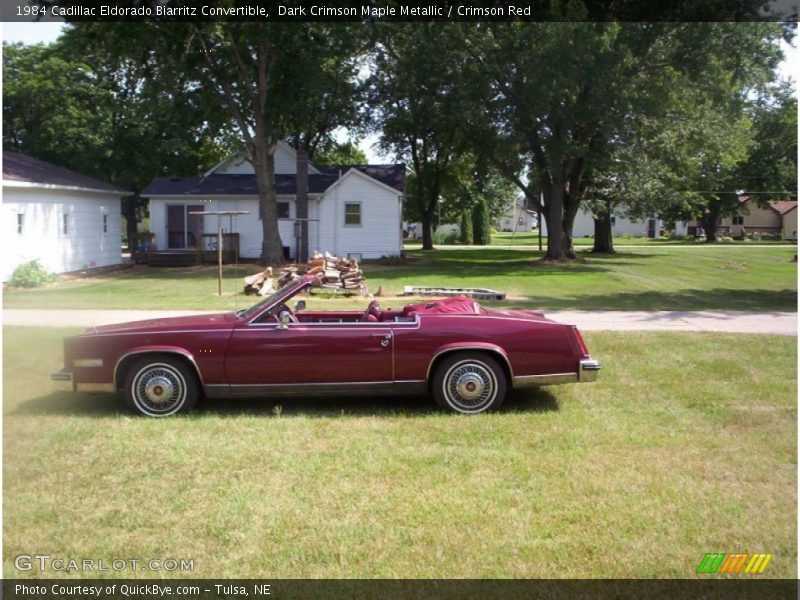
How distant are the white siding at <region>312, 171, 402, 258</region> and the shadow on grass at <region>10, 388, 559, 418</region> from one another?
84.7ft

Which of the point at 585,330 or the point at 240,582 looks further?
the point at 585,330

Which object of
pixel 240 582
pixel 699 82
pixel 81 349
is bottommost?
pixel 240 582

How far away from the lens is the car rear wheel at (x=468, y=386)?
695cm

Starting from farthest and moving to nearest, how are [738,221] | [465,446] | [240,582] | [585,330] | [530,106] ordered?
[738,221], [530,106], [585,330], [465,446], [240,582]

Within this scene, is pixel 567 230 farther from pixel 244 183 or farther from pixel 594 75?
pixel 244 183

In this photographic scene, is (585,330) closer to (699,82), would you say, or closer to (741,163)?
(699,82)

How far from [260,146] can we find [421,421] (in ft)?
80.0

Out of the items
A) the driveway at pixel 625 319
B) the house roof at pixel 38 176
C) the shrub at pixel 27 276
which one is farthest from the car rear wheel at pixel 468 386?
the house roof at pixel 38 176

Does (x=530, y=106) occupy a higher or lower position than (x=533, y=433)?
higher

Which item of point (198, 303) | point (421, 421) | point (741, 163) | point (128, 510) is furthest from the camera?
point (741, 163)

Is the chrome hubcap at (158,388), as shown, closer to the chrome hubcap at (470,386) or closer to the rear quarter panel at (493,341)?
the rear quarter panel at (493,341)

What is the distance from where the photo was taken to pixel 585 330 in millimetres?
11773

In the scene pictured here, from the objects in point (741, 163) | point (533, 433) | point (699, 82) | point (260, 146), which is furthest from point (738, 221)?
point (533, 433)

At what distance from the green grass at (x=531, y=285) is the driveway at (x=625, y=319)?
3.24ft
